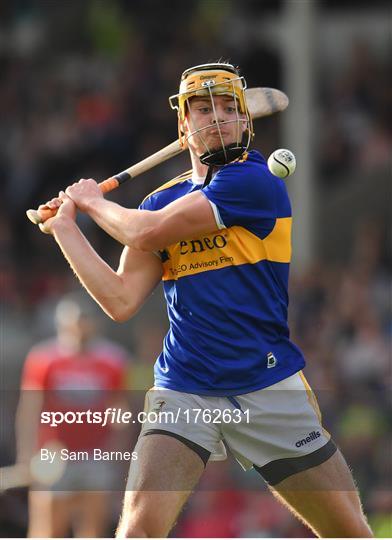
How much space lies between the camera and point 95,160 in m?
12.0

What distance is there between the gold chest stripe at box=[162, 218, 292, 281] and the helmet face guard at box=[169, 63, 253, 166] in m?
0.28

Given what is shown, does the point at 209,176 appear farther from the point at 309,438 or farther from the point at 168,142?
the point at 168,142

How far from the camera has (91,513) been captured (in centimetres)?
862

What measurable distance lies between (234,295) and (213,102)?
0.71 meters

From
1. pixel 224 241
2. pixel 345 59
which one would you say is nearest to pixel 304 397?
pixel 224 241

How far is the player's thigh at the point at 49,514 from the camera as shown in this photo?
856 cm

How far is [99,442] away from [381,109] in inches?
223

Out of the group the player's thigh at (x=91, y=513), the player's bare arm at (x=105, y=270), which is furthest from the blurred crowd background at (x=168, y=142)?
the player's bare arm at (x=105, y=270)

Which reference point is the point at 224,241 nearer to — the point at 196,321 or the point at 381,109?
the point at 196,321

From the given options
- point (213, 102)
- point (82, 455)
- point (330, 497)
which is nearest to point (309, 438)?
point (330, 497)

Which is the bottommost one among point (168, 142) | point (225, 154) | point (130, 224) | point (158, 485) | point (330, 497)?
point (168, 142)

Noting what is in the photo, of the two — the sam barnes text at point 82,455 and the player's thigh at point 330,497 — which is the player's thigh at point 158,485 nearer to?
the player's thigh at point 330,497

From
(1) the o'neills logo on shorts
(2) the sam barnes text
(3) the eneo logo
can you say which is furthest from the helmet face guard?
(2) the sam barnes text

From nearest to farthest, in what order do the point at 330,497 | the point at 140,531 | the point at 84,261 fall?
the point at 140,531 < the point at 330,497 < the point at 84,261
